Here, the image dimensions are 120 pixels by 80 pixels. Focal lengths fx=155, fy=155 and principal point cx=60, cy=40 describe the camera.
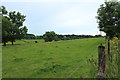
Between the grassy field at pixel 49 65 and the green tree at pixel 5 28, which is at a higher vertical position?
the green tree at pixel 5 28

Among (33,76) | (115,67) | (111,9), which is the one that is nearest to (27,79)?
(33,76)

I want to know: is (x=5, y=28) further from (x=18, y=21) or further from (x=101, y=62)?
(x=101, y=62)

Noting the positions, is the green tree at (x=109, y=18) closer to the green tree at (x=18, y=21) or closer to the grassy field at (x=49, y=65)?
the grassy field at (x=49, y=65)

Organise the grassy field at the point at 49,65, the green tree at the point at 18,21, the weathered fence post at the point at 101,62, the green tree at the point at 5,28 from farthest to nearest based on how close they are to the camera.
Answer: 1. the green tree at the point at 18,21
2. the green tree at the point at 5,28
3. the grassy field at the point at 49,65
4. the weathered fence post at the point at 101,62

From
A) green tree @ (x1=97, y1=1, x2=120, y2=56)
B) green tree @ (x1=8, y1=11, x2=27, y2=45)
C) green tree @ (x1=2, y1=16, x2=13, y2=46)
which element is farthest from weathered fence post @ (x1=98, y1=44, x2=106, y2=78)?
green tree @ (x1=8, y1=11, x2=27, y2=45)

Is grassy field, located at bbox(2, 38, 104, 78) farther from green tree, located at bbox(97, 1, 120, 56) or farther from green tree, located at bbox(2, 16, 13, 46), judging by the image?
green tree, located at bbox(2, 16, 13, 46)

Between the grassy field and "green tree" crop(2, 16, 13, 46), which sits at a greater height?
"green tree" crop(2, 16, 13, 46)

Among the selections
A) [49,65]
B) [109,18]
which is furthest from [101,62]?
[109,18]

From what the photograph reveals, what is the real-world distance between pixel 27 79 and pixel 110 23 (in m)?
20.4

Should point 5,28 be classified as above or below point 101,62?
above

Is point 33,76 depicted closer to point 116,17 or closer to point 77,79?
point 77,79

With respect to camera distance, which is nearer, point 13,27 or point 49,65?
point 49,65

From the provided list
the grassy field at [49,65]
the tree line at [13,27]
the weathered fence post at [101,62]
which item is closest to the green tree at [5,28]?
the tree line at [13,27]

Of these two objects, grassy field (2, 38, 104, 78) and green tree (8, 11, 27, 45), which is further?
green tree (8, 11, 27, 45)
